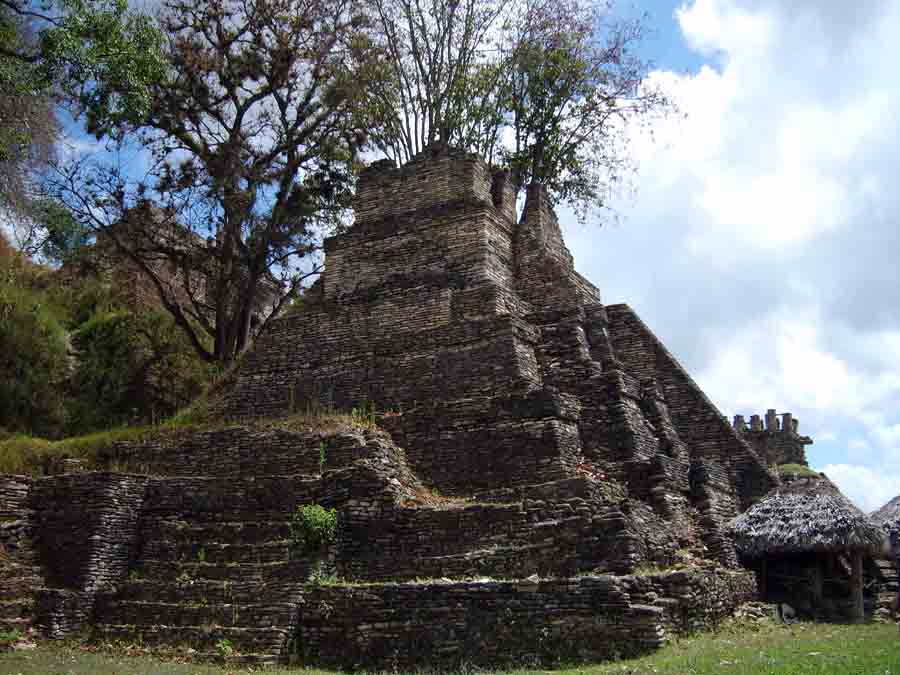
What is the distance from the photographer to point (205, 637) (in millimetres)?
12820

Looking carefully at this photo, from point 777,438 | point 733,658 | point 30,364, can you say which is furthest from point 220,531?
point 777,438

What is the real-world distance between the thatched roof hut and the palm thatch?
1.05 metres

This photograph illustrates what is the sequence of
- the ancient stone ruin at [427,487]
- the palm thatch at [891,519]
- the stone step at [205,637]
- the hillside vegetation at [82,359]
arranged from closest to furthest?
the ancient stone ruin at [427,487]
the stone step at [205,637]
the palm thatch at [891,519]
the hillside vegetation at [82,359]

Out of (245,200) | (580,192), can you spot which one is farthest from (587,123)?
(245,200)

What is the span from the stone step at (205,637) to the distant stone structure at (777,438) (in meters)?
20.4

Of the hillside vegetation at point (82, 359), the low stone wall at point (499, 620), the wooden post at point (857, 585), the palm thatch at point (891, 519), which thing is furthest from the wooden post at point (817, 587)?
the hillside vegetation at point (82, 359)

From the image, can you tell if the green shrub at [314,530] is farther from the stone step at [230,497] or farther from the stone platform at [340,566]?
the stone step at [230,497]

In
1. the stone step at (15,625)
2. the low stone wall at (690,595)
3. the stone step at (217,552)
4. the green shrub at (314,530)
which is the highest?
the green shrub at (314,530)

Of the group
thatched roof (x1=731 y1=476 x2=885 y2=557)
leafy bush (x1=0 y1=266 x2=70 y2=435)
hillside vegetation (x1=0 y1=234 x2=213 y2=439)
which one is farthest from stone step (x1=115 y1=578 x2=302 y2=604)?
leafy bush (x1=0 y1=266 x2=70 y2=435)

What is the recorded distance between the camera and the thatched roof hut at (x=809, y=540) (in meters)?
14.9

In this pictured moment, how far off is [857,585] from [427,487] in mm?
7010

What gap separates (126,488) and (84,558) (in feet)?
4.52

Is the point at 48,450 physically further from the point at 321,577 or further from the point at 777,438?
the point at 777,438

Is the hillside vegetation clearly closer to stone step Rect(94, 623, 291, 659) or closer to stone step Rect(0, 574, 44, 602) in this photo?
stone step Rect(0, 574, 44, 602)
